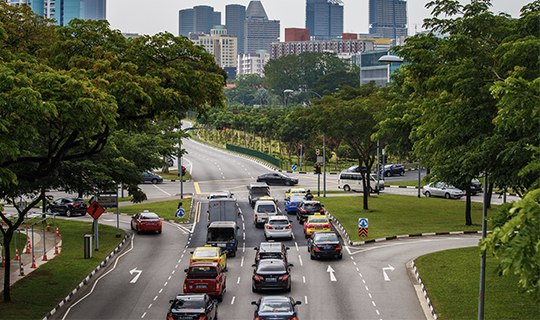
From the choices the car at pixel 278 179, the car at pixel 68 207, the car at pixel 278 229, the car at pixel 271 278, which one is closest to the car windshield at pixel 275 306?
the car at pixel 271 278

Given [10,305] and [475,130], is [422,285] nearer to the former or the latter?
[475,130]

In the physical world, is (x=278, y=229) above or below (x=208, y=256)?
below

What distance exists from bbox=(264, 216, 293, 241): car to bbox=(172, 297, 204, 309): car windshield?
1583 cm

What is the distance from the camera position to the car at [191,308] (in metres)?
16.5

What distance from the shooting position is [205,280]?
67.1 ft

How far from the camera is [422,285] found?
875 inches

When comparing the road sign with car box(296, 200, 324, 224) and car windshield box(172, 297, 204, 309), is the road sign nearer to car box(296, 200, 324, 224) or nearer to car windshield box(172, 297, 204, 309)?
car windshield box(172, 297, 204, 309)

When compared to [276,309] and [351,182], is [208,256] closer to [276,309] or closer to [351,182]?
[276,309]

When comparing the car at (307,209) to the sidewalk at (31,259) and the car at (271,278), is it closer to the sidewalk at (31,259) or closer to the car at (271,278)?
the sidewalk at (31,259)

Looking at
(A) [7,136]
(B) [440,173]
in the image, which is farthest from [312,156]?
(A) [7,136]

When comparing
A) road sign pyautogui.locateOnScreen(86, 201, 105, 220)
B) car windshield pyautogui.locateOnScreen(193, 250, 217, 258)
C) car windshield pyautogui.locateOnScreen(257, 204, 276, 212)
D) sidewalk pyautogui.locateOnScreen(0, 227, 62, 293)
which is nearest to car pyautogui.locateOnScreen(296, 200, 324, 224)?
car windshield pyautogui.locateOnScreen(257, 204, 276, 212)

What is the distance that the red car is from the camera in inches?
804

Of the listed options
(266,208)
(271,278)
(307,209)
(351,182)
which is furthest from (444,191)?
(271,278)

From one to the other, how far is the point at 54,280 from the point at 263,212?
17.2 meters
